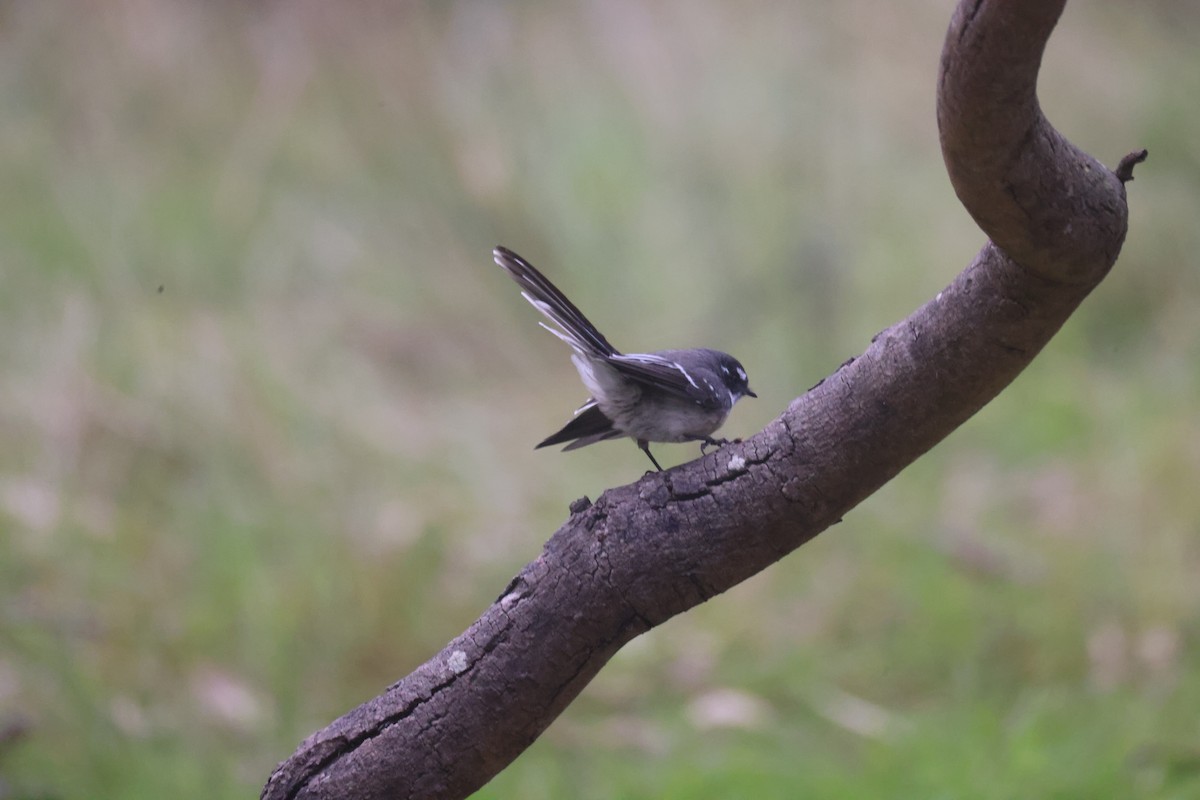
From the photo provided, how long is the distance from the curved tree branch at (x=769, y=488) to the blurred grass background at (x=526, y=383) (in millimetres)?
856

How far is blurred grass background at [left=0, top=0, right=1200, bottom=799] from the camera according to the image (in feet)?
8.71

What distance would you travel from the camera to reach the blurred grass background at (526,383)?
265 cm

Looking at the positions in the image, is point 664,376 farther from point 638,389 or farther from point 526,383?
point 526,383

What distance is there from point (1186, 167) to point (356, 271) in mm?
3692

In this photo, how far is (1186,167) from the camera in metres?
4.73

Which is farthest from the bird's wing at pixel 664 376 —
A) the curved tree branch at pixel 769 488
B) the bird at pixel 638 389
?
the curved tree branch at pixel 769 488

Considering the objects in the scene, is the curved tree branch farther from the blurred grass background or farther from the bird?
the blurred grass background

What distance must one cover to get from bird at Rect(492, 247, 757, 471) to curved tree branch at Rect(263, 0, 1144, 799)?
0.97 ft

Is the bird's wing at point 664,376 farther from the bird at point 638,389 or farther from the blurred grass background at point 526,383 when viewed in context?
the blurred grass background at point 526,383

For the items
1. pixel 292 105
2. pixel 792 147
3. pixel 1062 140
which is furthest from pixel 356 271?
pixel 1062 140

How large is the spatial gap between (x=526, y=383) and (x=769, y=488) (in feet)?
9.21

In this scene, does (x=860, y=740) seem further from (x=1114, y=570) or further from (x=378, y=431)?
(x=378, y=431)

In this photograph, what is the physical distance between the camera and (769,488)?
4.63 feet

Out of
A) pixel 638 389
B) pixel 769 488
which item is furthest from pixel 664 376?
pixel 769 488
